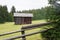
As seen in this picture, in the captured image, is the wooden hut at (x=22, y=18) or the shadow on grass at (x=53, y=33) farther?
the wooden hut at (x=22, y=18)

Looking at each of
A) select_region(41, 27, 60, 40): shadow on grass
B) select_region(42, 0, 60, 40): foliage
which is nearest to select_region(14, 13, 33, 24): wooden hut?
select_region(42, 0, 60, 40): foliage

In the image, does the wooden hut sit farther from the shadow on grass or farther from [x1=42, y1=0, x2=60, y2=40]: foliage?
the shadow on grass

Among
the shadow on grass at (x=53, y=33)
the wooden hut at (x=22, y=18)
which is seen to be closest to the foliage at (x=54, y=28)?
the shadow on grass at (x=53, y=33)

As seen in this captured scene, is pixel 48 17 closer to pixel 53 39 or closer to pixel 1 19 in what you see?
pixel 53 39

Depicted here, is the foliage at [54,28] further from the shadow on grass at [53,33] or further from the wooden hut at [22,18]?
the wooden hut at [22,18]

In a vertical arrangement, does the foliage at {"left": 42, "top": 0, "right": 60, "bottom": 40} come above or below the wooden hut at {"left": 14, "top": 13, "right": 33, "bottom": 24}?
above

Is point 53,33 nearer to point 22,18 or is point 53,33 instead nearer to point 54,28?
point 54,28

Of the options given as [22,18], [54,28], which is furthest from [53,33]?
[22,18]

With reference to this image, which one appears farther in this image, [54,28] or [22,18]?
[22,18]

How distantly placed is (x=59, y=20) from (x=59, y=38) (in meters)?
0.61

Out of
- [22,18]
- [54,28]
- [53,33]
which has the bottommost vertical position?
[22,18]

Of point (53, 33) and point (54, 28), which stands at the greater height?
point (54, 28)

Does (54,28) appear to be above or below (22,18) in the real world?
above

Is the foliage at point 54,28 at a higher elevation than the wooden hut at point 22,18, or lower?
higher
